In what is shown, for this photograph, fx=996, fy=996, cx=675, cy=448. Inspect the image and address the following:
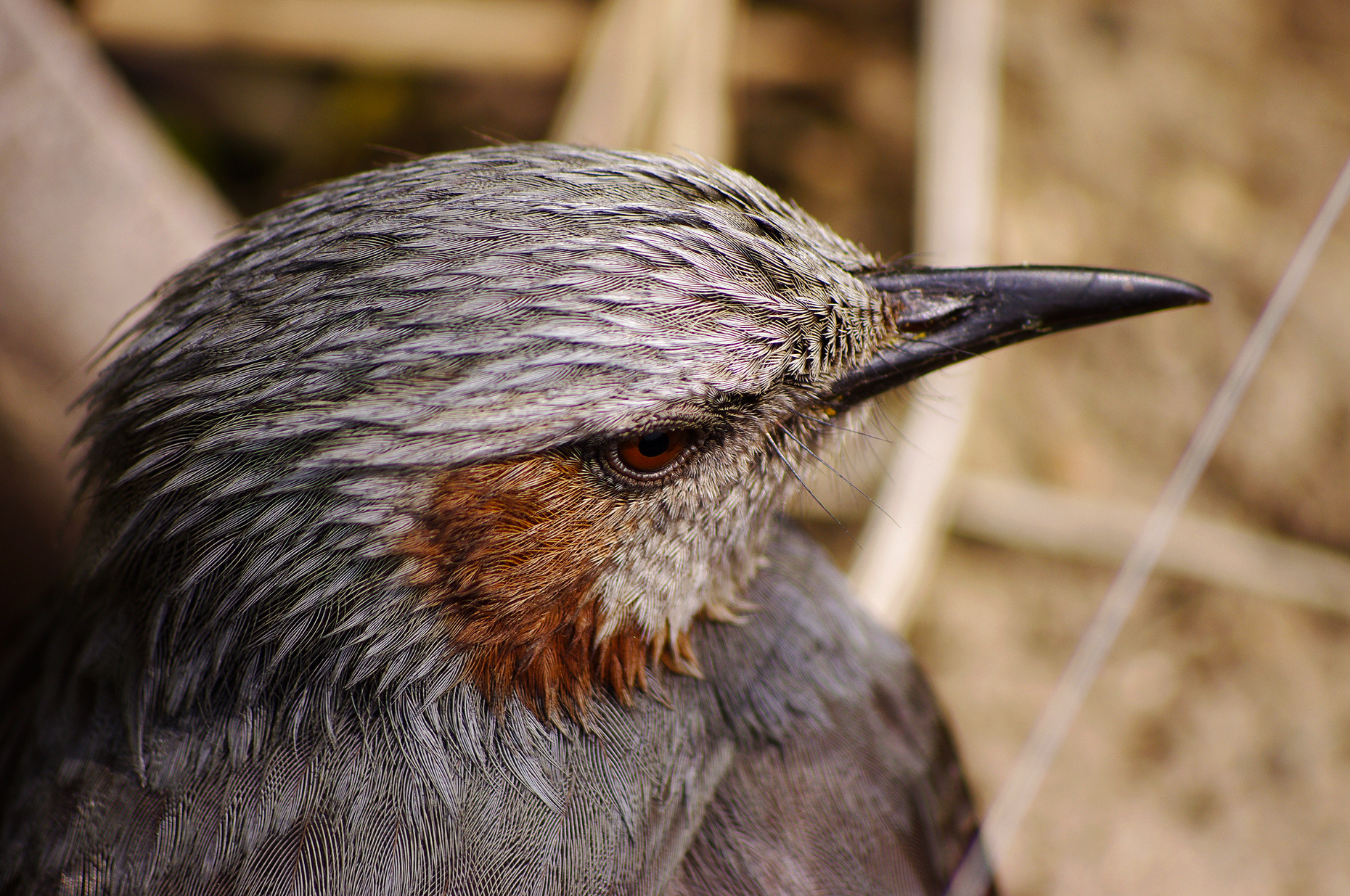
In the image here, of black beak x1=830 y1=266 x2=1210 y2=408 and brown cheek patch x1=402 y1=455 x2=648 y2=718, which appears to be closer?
brown cheek patch x1=402 y1=455 x2=648 y2=718

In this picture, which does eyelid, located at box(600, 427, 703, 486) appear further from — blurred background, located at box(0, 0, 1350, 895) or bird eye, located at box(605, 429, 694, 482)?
blurred background, located at box(0, 0, 1350, 895)

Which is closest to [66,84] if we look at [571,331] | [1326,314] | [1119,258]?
[571,331]

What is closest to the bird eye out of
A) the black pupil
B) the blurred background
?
the black pupil

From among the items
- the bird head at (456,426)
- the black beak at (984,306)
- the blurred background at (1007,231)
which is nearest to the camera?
the bird head at (456,426)

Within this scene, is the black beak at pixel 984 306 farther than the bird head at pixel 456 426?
Yes

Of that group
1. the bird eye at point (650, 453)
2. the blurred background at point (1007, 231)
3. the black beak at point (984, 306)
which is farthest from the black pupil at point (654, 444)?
the blurred background at point (1007, 231)

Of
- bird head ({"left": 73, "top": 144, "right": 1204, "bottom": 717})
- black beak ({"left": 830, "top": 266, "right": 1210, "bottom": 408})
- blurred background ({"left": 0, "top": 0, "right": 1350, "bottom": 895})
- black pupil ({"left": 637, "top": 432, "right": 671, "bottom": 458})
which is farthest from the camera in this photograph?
blurred background ({"left": 0, "top": 0, "right": 1350, "bottom": 895})

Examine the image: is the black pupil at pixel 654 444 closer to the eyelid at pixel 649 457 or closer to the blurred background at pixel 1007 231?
the eyelid at pixel 649 457

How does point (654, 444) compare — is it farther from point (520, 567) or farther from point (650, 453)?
point (520, 567)
